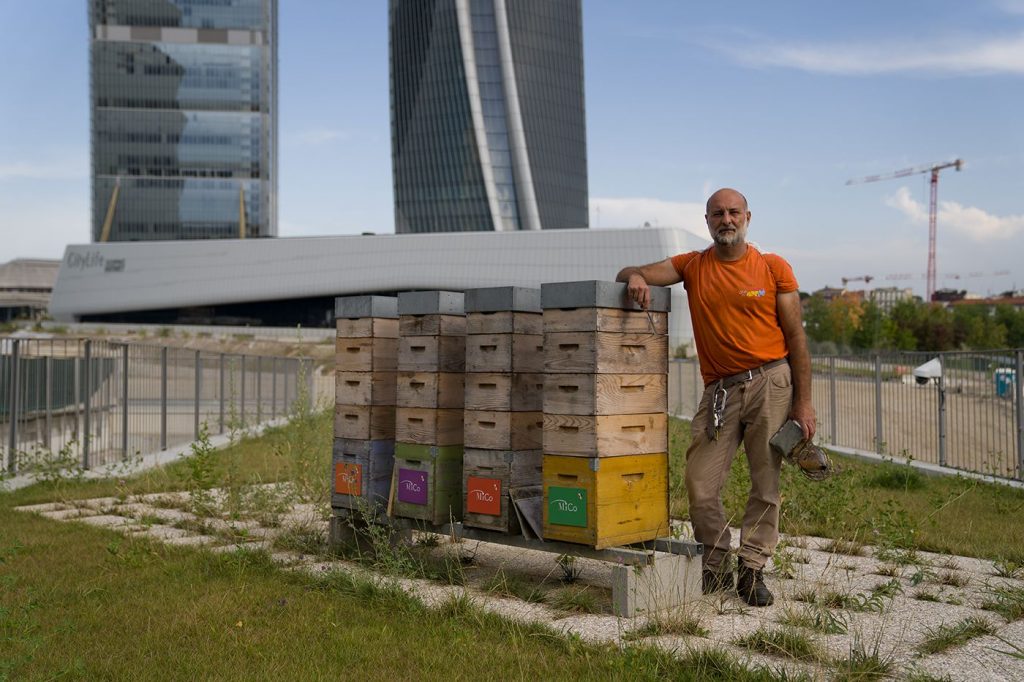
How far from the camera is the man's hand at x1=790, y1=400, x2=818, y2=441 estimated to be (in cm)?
547

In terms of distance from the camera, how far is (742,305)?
556 cm

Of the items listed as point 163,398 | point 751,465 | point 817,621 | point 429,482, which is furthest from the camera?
point 163,398

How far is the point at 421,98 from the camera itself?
10494 centimetres

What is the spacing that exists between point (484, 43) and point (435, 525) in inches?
3875

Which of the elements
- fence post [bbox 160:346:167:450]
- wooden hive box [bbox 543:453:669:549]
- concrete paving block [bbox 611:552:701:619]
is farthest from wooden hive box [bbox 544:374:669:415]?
fence post [bbox 160:346:167:450]

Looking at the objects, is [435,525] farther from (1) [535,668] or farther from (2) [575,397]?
(1) [535,668]

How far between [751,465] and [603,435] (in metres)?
1.09

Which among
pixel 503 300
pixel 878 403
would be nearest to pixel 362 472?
pixel 503 300

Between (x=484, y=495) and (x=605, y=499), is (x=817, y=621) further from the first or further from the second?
(x=484, y=495)

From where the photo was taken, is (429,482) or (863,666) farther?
(429,482)

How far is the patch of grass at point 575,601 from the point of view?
531 cm

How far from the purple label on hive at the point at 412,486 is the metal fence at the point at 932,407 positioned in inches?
304

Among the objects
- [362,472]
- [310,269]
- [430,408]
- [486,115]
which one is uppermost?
[486,115]

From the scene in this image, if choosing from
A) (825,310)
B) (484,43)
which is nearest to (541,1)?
(484,43)
